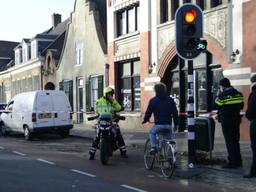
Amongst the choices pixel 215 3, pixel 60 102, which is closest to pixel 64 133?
pixel 60 102

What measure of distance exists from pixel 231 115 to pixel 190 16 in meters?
2.43

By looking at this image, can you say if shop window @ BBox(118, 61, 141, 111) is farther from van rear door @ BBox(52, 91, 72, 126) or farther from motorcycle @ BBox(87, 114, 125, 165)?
motorcycle @ BBox(87, 114, 125, 165)

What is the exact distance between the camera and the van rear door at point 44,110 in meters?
21.9

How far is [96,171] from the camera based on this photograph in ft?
38.5

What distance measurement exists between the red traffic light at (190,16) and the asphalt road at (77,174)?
3.53m

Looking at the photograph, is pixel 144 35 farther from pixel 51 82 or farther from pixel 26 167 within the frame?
pixel 51 82

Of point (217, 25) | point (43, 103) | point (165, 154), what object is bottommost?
point (165, 154)

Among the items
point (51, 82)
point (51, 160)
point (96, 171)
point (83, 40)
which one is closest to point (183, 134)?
point (51, 160)

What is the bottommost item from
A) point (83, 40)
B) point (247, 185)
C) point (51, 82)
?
point (247, 185)

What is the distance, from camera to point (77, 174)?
1126 cm

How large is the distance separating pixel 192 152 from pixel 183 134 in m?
9.19

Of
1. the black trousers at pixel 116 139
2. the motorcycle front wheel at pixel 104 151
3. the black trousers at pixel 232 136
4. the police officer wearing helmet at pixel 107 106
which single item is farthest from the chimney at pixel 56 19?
the black trousers at pixel 232 136

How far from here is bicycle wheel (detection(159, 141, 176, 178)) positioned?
35.0 feet

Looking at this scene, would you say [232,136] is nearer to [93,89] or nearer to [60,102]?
[60,102]
